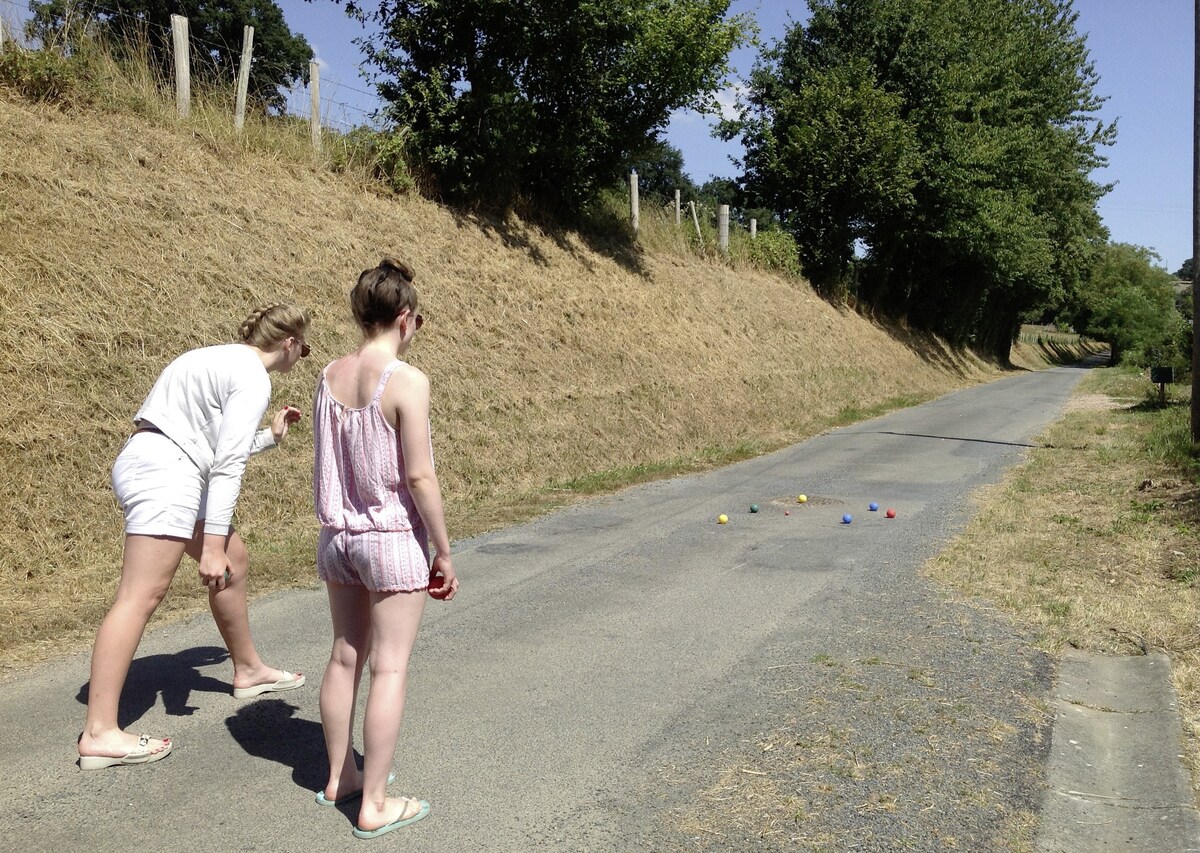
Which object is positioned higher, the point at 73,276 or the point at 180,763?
the point at 73,276

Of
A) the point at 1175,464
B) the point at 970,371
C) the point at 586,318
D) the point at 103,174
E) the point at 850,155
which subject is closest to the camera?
the point at 103,174

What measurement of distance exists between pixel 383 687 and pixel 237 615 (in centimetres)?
153

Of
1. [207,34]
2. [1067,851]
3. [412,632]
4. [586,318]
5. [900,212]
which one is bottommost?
[1067,851]

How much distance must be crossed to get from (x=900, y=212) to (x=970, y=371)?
1103 centimetres

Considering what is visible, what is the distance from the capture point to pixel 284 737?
13.8ft

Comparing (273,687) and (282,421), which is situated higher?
(282,421)

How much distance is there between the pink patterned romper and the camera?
3.28 meters

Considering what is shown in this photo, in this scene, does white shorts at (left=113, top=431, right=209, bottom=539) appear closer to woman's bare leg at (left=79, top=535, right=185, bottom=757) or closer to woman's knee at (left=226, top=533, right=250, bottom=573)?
woman's bare leg at (left=79, top=535, right=185, bottom=757)

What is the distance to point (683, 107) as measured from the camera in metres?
18.6

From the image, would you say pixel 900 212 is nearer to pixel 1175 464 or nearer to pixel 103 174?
pixel 1175 464

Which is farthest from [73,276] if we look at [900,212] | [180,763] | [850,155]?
[900,212]

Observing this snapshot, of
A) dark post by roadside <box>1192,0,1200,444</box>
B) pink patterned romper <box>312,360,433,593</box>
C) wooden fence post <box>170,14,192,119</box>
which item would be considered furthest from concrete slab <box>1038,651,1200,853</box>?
wooden fence post <box>170,14,192,119</box>

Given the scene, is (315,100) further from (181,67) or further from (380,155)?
(181,67)

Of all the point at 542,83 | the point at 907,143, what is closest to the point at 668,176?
the point at 907,143
